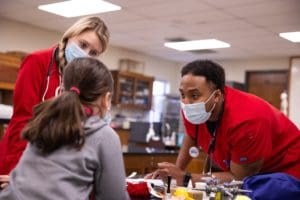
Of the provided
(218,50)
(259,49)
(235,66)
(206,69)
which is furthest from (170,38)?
(206,69)

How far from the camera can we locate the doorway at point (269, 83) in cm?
740

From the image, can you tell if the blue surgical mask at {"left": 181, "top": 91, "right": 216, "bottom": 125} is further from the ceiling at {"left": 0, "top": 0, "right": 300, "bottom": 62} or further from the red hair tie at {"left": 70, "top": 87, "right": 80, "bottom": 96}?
the ceiling at {"left": 0, "top": 0, "right": 300, "bottom": 62}

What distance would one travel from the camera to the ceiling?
4418mm

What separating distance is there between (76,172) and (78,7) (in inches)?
157

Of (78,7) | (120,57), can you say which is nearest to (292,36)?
(78,7)

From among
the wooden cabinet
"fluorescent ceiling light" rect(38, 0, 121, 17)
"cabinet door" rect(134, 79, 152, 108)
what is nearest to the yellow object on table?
"fluorescent ceiling light" rect(38, 0, 121, 17)

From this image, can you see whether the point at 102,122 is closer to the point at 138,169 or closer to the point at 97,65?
the point at 97,65

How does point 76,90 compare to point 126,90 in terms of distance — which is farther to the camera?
point 126,90

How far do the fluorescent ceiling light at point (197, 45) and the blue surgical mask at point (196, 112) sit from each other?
4.51m

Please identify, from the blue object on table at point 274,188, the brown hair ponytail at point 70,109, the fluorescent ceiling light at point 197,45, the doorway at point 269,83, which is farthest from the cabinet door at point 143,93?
the brown hair ponytail at point 70,109

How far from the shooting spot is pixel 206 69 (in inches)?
65.7

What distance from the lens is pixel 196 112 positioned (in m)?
1.73

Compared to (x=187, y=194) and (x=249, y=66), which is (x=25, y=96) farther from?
(x=249, y=66)

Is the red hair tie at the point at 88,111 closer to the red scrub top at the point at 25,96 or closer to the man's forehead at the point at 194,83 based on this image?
the red scrub top at the point at 25,96
